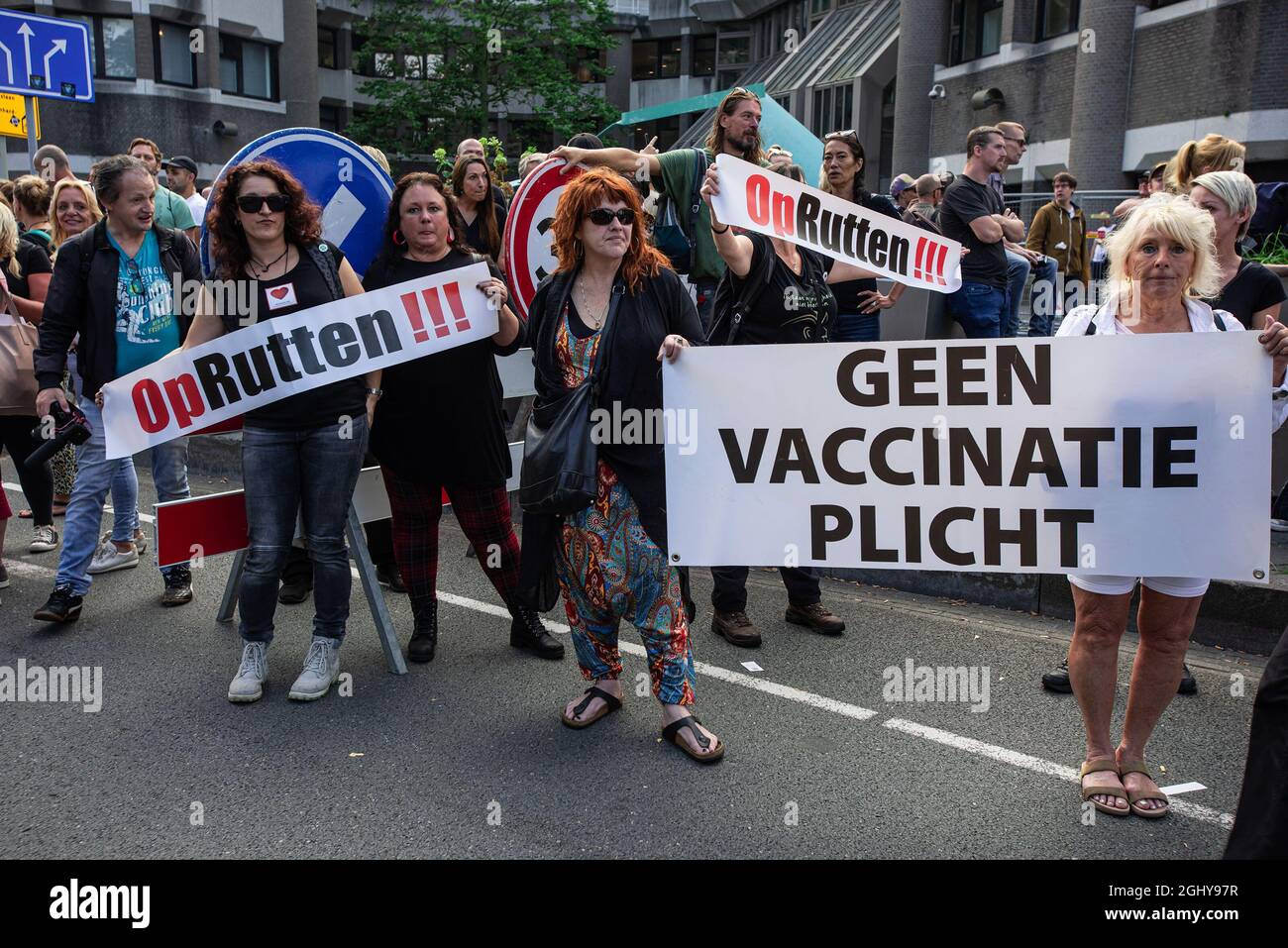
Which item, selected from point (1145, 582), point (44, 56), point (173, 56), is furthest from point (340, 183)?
point (173, 56)

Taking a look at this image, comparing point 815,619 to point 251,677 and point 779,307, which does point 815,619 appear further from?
point 251,677

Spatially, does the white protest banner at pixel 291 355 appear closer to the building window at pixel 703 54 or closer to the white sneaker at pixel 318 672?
the white sneaker at pixel 318 672

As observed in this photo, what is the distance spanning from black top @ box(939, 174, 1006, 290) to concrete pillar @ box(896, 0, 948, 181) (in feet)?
59.5

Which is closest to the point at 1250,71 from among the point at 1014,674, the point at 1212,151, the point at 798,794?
the point at 1212,151

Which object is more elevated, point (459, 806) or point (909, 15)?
point (909, 15)

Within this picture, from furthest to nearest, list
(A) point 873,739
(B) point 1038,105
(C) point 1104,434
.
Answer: (B) point 1038,105
(A) point 873,739
(C) point 1104,434

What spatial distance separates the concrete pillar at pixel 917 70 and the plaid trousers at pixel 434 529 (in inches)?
882

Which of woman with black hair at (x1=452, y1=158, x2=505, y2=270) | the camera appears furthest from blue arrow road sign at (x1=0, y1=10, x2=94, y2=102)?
the camera

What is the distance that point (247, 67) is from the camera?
3412 centimetres

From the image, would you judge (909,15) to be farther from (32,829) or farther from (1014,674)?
(32,829)

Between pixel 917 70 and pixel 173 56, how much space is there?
21729mm
